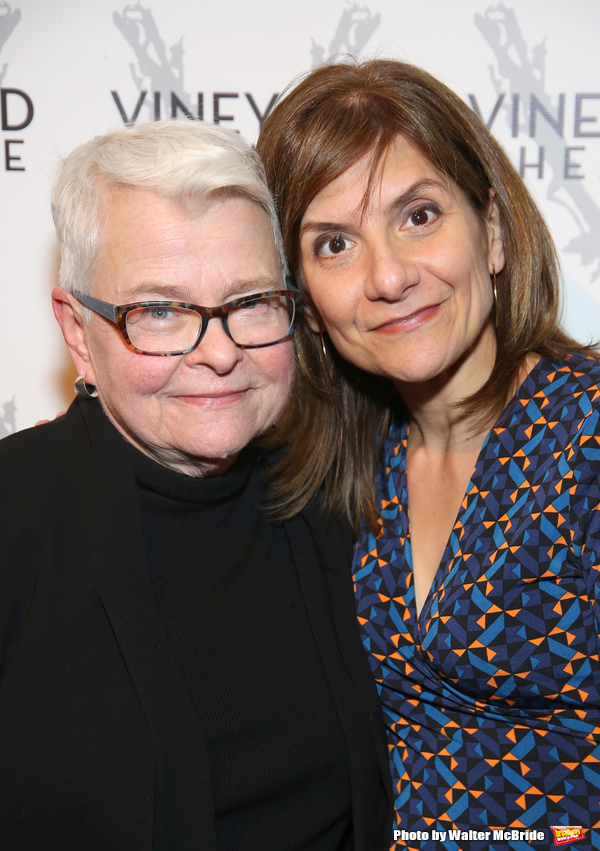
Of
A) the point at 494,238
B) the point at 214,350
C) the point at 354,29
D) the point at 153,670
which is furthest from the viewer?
the point at 354,29

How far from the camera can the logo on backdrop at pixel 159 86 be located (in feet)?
6.83

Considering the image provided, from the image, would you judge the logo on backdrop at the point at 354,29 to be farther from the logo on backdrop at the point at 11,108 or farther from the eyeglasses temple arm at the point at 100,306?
the eyeglasses temple arm at the point at 100,306

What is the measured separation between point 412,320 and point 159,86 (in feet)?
3.69

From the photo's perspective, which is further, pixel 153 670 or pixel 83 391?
pixel 83 391

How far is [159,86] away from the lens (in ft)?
6.88

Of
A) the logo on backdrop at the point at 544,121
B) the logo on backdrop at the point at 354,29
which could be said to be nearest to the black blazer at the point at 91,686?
the logo on backdrop at the point at 354,29

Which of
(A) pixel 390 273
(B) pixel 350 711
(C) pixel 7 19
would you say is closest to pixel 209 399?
(A) pixel 390 273

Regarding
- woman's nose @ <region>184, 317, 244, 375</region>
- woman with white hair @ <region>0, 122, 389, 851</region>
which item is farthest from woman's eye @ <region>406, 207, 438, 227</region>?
woman's nose @ <region>184, 317, 244, 375</region>

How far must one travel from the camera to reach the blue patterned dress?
4.49 ft

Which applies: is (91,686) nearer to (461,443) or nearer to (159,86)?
(461,443)

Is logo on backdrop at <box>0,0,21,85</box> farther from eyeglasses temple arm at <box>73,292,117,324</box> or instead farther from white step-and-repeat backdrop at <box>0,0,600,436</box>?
eyeglasses temple arm at <box>73,292,117,324</box>

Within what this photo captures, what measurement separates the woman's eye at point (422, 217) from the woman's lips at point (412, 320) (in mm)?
163

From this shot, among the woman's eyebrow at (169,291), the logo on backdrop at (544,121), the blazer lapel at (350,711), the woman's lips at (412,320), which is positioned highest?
the logo on backdrop at (544,121)

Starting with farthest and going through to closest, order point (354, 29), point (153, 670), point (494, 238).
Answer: point (354, 29)
point (494, 238)
point (153, 670)
